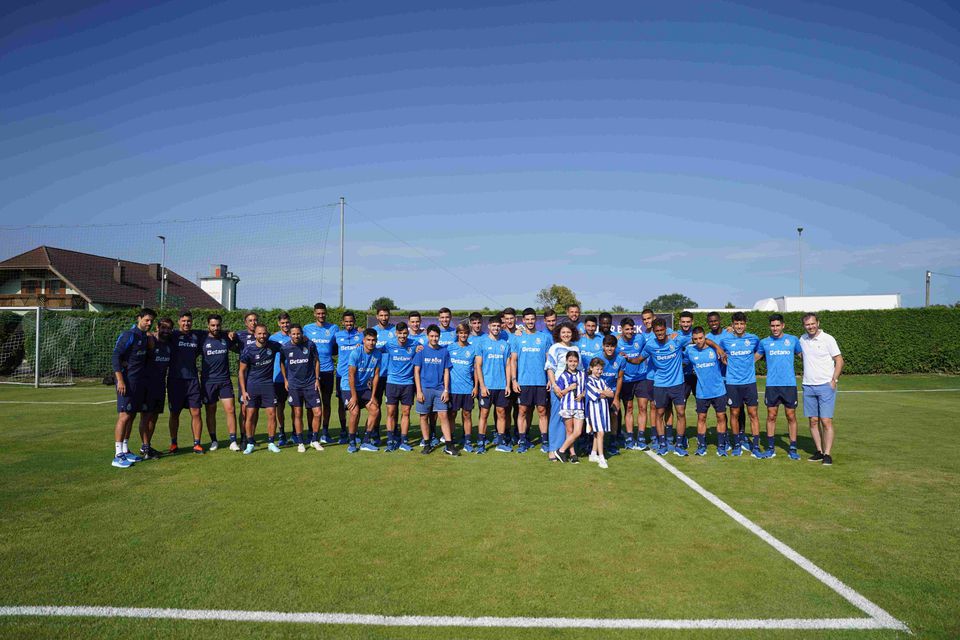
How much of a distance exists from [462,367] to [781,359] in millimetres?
4819

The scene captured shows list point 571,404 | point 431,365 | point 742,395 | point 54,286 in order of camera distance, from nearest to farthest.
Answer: point 571,404
point 742,395
point 431,365
point 54,286

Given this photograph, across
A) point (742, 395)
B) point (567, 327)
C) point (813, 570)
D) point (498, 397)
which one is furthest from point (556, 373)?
point (813, 570)

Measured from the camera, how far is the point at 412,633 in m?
3.22

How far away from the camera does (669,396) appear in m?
8.43

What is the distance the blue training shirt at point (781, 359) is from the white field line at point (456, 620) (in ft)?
16.7

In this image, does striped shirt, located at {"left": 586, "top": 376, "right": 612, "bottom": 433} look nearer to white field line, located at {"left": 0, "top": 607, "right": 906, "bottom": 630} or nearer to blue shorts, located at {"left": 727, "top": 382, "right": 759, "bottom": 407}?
blue shorts, located at {"left": 727, "top": 382, "right": 759, "bottom": 407}

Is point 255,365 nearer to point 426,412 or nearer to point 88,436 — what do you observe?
point 426,412

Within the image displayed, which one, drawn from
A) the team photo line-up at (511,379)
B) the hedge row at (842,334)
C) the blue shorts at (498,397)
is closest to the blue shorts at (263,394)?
the team photo line-up at (511,379)

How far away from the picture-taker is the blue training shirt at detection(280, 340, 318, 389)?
8492 millimetres

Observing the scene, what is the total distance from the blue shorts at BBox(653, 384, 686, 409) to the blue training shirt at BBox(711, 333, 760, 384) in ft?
2.45

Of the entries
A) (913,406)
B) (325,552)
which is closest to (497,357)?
(325,552)

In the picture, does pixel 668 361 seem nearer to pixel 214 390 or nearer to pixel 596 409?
pixel 596 409

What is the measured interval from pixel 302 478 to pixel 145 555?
2.48 m

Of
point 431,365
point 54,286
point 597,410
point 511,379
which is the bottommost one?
point 597,410
